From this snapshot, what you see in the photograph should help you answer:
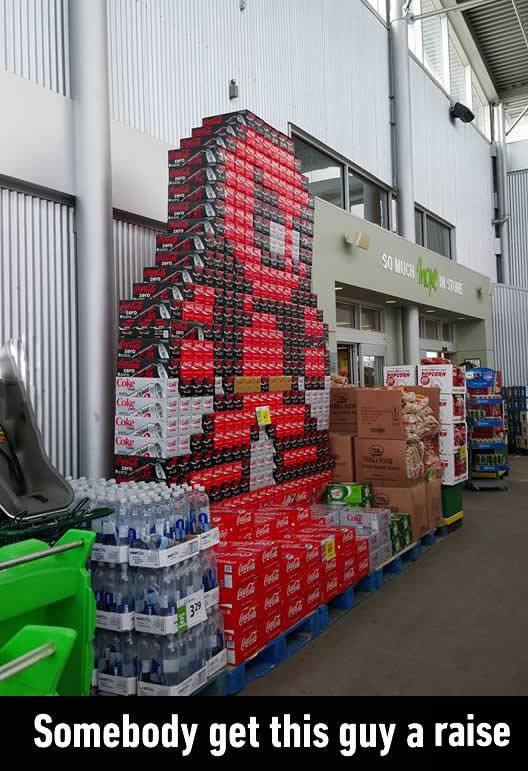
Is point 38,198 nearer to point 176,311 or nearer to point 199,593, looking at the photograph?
point 176,311

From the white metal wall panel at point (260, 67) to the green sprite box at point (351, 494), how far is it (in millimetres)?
3519

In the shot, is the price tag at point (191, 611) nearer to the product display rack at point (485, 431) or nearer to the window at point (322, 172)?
the window at point (322, 172)

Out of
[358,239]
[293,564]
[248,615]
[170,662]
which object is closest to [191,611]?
[170,662]

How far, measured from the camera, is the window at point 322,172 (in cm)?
880

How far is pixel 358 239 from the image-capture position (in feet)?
28.6

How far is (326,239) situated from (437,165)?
651cm

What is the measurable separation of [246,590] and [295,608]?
0.60m

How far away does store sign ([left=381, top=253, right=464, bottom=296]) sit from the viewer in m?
10.2

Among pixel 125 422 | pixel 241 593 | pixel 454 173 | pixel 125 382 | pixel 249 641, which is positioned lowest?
pixel 249 641

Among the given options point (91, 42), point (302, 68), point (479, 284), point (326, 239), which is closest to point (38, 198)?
point (91, 42)

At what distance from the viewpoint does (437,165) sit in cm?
1343

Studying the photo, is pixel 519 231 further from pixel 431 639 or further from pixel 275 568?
pixel 275 568

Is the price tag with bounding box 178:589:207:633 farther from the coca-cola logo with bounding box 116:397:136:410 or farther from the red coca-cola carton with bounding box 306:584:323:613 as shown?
the coca-cola logo with bounding box 116:397:136:410

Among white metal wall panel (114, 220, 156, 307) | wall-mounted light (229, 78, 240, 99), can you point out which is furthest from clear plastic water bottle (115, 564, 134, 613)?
wall-mounted light (229, 78, 240, 99)
